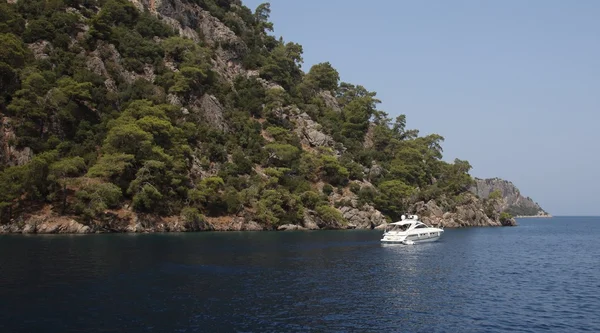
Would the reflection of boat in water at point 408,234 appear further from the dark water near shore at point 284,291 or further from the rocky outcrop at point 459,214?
the rocky outcrop at point 459,214

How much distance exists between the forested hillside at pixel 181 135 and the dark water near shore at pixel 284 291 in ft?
91.1

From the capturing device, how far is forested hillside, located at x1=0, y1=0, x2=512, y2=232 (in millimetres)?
90188

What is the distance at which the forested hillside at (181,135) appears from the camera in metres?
90.2

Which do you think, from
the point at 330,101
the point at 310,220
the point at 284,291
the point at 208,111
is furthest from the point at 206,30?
the point at 284,291

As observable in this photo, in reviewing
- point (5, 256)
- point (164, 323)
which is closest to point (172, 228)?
point (5, 256)

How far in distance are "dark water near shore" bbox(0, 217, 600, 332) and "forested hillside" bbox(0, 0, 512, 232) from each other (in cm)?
2778

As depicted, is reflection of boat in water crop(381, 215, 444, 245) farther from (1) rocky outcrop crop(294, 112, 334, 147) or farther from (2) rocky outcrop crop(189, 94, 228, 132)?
(1) rocky outcrop crop(294, 112, 334, 147)

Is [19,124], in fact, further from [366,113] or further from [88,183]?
[366,113]

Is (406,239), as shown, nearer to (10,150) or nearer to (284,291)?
(284,291)

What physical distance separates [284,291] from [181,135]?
82.2 meters

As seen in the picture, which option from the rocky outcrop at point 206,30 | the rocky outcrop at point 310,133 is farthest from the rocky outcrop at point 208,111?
the rocky outcrop at point 310,133

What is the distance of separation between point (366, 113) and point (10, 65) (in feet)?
406

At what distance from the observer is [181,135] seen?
111000 mm

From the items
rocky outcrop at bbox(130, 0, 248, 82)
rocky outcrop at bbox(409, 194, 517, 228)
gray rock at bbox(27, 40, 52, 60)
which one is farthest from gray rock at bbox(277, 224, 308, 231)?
gray rock at bbox(27, 40, 52, 60)
